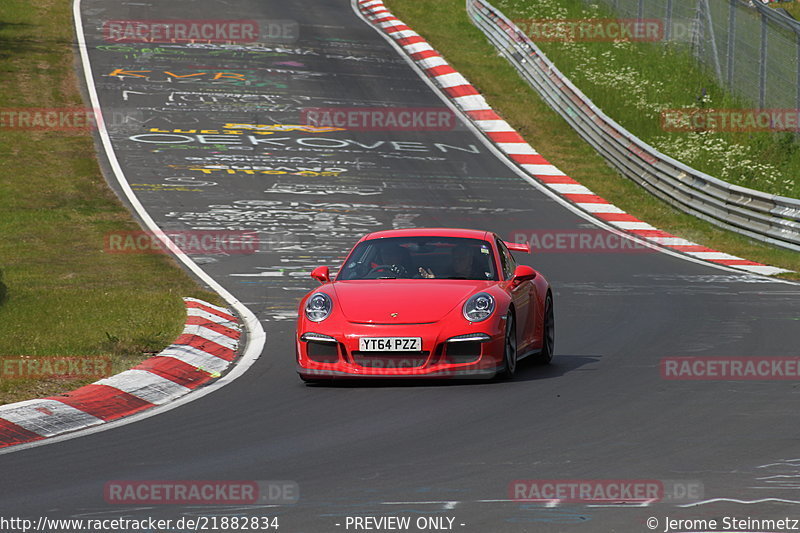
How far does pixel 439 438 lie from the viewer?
830 centimetres

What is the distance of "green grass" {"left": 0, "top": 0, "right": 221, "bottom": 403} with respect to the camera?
12039mm

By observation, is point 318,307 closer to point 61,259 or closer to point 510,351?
point 510,351

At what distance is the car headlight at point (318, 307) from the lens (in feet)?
34.9

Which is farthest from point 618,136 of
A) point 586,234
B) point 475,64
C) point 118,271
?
point 118,271

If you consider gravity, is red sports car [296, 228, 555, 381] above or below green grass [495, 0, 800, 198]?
below

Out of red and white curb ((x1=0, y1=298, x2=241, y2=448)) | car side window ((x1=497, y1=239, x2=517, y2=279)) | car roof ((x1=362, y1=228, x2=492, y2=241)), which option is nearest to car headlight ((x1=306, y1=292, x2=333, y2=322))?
red and white curb ((x1=0, y1=298, x2=241, y2=448))

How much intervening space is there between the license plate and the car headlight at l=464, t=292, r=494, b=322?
490 mm

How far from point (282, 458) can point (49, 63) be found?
2739 cm

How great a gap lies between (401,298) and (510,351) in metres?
0.98

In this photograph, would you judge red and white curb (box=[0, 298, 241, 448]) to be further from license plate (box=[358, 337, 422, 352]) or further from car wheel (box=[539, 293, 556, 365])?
car wheel (box=[539, 293, 556, 365])

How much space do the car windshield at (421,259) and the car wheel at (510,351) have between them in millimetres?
708

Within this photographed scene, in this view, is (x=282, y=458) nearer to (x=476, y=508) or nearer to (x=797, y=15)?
(x=476, y=508)

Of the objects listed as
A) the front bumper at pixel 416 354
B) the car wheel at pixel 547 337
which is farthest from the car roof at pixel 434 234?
the front bumper at pixel 416 354

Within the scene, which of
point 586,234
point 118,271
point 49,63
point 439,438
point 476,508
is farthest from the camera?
point 49,63
